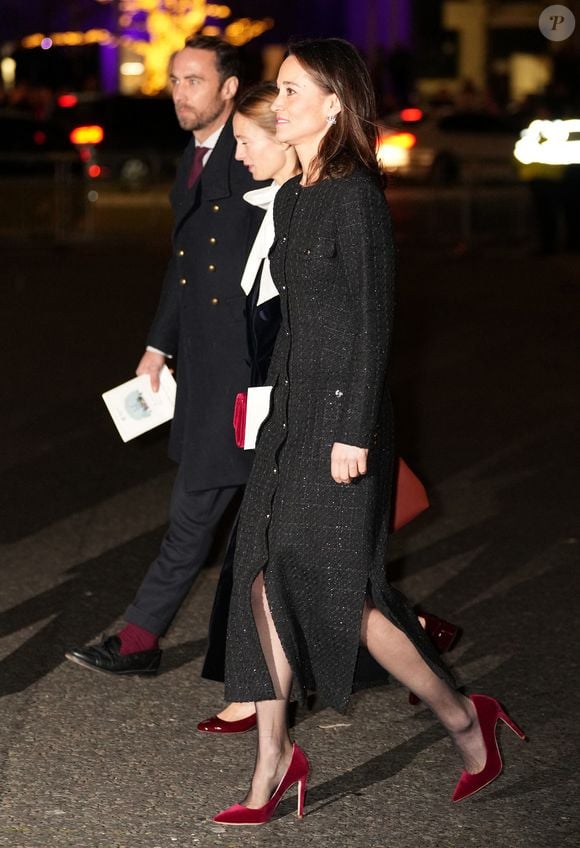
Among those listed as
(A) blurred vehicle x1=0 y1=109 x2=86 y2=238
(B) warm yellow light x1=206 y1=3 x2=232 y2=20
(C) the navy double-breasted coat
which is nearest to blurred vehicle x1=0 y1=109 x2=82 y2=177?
(A) blurred vehicle x1=0 y1=109 x2=86 y2=238

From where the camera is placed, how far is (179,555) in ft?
17.5

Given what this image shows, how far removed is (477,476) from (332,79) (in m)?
4.70

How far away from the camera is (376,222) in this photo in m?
3.98

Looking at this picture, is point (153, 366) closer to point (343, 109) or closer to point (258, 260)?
point (258, 260)

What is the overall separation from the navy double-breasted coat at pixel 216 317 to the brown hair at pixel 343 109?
1096 mm

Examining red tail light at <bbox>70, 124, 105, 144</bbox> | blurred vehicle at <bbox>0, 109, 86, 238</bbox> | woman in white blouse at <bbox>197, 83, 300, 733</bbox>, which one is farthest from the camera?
red tail light at <bbox>70, 124, 105, 144</bbox>

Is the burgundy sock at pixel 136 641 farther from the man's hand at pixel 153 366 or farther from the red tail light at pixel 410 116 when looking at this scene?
the red tail light at pixel 410 116

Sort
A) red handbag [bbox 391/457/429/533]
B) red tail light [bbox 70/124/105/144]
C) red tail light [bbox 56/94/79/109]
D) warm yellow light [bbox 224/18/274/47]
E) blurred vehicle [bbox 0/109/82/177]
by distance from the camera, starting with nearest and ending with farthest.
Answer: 1. red handbag [bbox 391/457/429/533]
2. blurred vehicle [bbox 0/109/82/177]
3. red tail light [bbox 70/124/105/144]
4. red tail light [bbox 56/94/79/109]
5. warm yellow light [bbox 224/18/274/47]

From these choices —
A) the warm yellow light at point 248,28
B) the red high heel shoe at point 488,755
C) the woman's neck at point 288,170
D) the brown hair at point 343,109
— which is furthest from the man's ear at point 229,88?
the warm yellow light at point 248,28

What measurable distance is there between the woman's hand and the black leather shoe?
1618 millimetres

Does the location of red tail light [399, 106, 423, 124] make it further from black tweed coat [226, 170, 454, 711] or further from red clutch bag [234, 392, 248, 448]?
black tweed coat [226, 170, 454, 711]

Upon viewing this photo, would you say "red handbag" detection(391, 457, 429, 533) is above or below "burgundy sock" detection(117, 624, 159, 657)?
above

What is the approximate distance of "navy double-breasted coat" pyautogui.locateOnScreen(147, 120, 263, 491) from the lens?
5152mm

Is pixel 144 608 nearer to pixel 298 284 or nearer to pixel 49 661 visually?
Result: pixel 49 661
